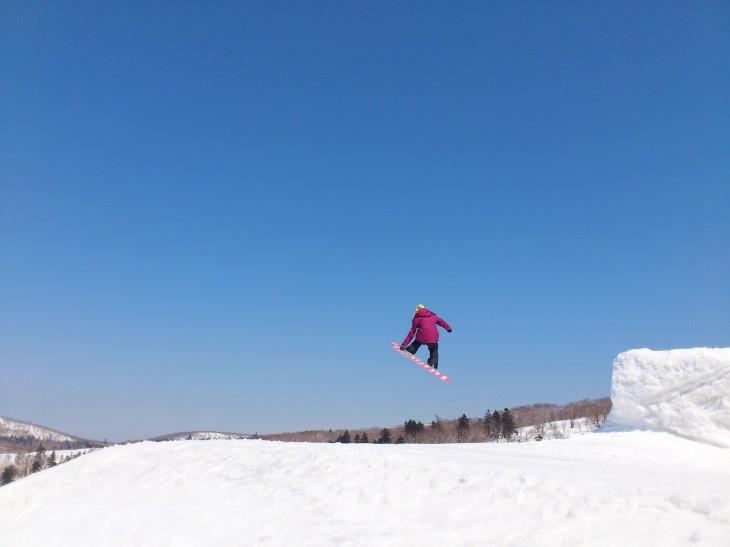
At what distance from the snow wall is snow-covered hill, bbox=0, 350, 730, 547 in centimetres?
6

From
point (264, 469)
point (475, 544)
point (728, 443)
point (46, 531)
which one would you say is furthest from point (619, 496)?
point (46, 531)

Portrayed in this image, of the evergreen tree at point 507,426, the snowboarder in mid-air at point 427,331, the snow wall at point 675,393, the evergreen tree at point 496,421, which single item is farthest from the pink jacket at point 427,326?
the evergreen tree at point 496,421

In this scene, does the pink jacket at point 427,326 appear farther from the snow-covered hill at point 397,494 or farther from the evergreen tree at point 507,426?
the evergreen tree at point 507,426

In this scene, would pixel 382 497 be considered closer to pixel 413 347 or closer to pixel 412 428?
pixel 413 347

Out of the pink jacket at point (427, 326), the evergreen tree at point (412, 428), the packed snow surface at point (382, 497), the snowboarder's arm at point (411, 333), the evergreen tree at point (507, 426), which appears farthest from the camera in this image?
the evergreen tree at point (412, 428)

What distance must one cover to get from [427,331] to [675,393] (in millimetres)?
9068

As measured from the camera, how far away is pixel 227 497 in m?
9.45

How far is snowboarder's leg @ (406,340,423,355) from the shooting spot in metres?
21.0

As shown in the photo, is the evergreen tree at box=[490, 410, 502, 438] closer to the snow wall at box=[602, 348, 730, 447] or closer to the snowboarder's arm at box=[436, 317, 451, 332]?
the snowboarder's arm at box=[436, 317, 451, 332]

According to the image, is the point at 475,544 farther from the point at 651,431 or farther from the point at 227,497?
the point at 651,431

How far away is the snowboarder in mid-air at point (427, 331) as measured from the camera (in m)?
20.5

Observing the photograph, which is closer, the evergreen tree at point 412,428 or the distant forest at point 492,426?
the distant forest at point 492,426

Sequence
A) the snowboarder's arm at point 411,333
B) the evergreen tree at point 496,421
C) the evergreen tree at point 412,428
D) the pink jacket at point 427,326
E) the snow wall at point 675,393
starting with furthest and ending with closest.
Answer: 1. the evergreen tree at point 412,428
2. the evergreen tree at point 496,421
3. the snowboarder's arm at point 411,333
4. the pink jacket at point 427,326
5. the snow wall at point 675,393

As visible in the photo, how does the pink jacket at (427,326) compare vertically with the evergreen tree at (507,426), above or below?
above
